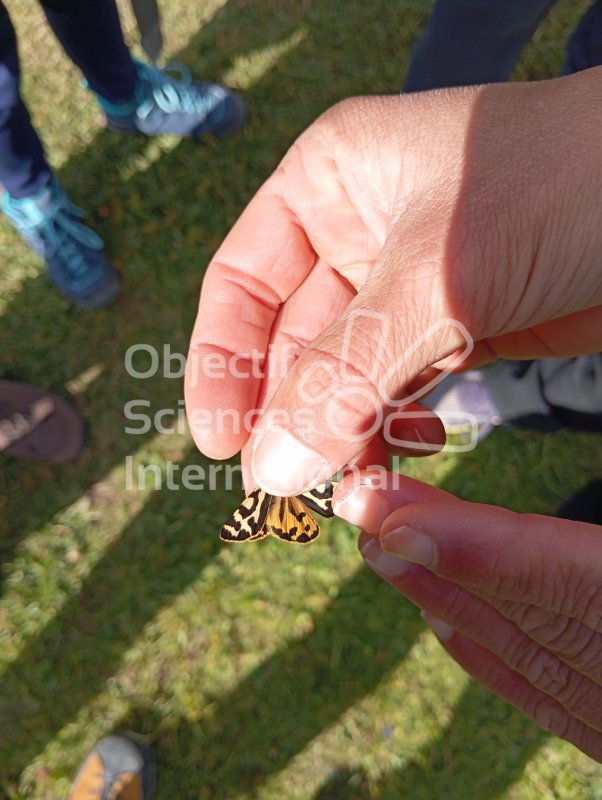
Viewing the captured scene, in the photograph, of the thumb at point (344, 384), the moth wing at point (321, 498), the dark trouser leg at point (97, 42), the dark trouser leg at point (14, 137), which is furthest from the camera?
the dark trouser leg at point (97, 42)

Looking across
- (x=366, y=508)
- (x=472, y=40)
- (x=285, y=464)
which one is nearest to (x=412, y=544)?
(x=366, y=508)

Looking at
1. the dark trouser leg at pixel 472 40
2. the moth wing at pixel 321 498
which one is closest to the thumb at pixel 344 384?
the moth wing at pixel 321 498

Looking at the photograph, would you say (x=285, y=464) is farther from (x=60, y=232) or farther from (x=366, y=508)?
(x=60, y=232)

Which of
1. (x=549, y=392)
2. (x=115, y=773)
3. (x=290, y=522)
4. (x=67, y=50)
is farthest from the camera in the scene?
(x=67, y=50)

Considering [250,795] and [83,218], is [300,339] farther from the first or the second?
[250,795]

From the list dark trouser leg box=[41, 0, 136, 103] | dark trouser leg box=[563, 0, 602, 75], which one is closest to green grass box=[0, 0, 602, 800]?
dark trouser leg box=[41, 0, 136, 103]

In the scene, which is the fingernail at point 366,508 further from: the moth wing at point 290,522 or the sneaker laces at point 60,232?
the sneaker laces at point 60,232

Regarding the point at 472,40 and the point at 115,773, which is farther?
the point at 115,773

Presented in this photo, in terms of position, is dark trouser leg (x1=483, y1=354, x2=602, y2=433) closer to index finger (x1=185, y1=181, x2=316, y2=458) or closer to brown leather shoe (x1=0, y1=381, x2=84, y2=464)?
index finger (x1=185, y1=181, x2=316, y2=458)
